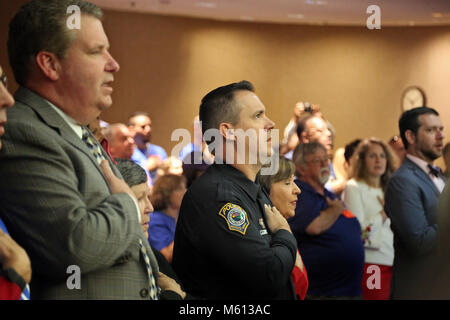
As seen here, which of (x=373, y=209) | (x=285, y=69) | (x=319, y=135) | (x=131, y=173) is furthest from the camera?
(x=285, y=69)

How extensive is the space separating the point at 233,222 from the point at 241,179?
7.9 inches

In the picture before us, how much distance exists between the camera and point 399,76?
8.71 meters

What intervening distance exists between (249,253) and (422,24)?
7691 mm

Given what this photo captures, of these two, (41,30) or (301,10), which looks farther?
(301,10)

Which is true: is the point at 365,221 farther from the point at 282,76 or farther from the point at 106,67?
the point at 282,76

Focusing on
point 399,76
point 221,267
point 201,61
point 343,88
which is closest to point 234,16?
point 201,61

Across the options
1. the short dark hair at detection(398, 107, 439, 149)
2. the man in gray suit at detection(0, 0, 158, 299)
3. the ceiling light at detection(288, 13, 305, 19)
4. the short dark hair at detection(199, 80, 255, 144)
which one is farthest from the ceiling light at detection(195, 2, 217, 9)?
the man in gray suit at detection(0, 0, 158, 299)

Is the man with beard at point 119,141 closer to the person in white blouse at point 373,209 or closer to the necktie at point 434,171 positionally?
the person in white blouse at point 373,209

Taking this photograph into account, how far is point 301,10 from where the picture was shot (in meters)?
7.98

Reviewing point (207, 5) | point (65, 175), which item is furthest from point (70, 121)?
point (207, 5)

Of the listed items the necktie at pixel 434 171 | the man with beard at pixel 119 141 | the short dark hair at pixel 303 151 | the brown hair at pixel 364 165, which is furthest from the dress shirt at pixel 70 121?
the brown hair at pixel 364 165

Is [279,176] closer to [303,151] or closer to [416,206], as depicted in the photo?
[416,206]

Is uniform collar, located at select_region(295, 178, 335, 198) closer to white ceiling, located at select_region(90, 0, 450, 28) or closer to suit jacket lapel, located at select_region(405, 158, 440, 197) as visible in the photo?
suit jacket lapel, located at select_region(405, 158, 440, 197)

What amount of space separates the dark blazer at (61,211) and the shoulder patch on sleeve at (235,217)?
38 centimetres
